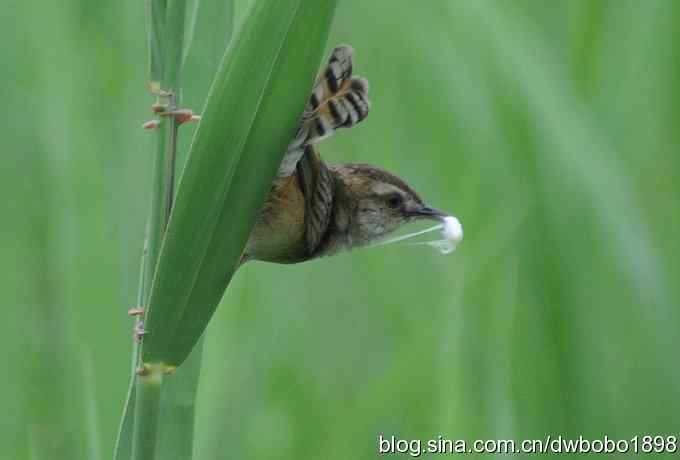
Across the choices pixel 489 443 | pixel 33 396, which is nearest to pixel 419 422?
pixel 489 443

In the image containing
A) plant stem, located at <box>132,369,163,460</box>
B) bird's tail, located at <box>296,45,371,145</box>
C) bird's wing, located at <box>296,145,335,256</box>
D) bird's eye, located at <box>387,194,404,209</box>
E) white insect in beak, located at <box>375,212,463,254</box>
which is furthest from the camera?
bird's eye, located at <box>387,194,404,209</box>

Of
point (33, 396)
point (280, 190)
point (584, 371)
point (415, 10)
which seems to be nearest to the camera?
point (584, 371)

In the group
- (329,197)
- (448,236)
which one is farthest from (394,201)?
(329,197)

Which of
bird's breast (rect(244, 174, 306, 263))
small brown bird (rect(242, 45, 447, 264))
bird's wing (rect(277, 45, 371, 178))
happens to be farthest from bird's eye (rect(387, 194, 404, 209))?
bird's wing (rect(277, 45, 371, 178))

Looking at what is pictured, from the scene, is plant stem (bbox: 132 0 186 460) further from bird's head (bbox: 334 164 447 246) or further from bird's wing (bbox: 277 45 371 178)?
bird's head (bbox: 334 164 447 246)

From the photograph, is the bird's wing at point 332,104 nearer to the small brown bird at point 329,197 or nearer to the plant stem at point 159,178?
the small brown bird at point 329,197

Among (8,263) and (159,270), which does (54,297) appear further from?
(159,270)
